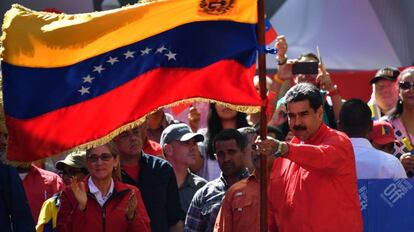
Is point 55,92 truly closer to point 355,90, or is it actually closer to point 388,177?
point 388,177

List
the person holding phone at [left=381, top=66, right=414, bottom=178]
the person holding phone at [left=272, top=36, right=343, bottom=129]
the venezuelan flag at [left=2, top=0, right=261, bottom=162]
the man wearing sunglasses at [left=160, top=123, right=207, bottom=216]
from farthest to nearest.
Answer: the person holding phone at [left=272, top=36, right=343, bottom=129], the person holding phone at [left=381, top=66, right=414, bottom=178], the man wearing sunglasses at [left=160, top=123, right=207, bottom=216], the venezuelan flag at [left=2, top=0, right=261, bottom=162]

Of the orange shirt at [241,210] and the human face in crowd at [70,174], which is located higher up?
the human face in crowd at [70,174]

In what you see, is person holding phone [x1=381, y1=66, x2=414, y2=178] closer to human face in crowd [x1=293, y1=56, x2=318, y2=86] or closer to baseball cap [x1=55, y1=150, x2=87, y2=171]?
human face in crowd [x1=293, y1=56, x2=318, y2=86]

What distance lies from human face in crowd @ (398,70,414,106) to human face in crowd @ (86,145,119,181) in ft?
9.80

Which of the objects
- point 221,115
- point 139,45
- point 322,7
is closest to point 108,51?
point 139,45

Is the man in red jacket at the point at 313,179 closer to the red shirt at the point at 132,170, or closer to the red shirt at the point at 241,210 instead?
the red shirt at the point at 241,210

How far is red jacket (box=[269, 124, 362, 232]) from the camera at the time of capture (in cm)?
738

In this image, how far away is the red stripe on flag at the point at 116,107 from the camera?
7.64 m

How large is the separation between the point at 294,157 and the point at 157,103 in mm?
1025

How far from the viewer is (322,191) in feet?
24.4

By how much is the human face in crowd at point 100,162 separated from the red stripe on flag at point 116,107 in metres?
0.72

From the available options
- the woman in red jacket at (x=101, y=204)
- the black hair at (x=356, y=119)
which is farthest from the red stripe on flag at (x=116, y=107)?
the black hair at (x=356, y=119)

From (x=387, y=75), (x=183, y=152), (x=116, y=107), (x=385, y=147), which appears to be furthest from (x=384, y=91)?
(x=116, y=107)

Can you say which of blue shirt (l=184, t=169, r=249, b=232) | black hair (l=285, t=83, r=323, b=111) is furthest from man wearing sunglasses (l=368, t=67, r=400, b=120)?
black hair (l=285, t=83, r=323, b=111)
